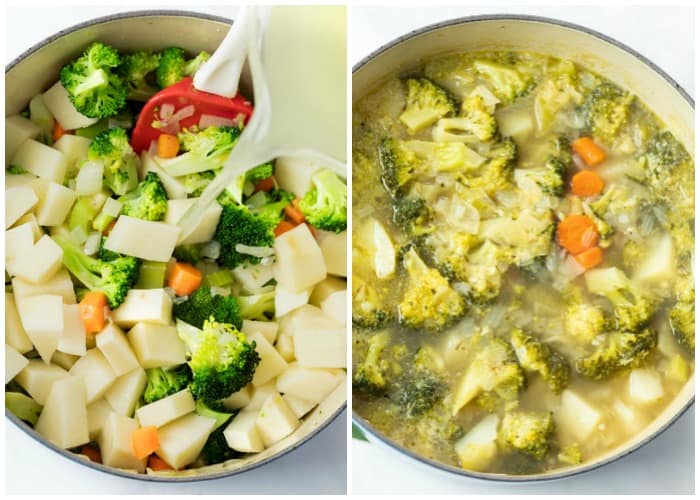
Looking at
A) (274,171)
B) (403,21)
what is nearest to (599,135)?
(403,21)

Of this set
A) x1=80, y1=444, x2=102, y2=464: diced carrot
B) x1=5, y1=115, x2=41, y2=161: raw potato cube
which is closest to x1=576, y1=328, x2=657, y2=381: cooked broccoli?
x1=80, y1=444, x2=102, y2=464: diced carrot

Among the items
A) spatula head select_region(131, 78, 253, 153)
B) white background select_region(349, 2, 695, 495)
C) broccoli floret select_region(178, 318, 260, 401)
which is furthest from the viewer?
white background select_region(349, 2, 695, 495)

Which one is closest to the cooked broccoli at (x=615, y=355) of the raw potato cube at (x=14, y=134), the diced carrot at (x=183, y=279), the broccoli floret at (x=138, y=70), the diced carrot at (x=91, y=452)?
the diced carrot at (x=183, y=279)

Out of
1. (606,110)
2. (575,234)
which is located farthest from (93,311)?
(606,110)

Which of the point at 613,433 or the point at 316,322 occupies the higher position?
the point at 316,322

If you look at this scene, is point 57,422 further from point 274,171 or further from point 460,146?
point 460,146

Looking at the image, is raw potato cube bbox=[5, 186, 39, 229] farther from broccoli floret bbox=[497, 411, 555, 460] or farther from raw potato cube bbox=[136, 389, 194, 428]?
broccoli floret bbox=[497, 411, 555, 460]

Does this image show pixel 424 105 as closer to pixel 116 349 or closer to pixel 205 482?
pixel 116 349

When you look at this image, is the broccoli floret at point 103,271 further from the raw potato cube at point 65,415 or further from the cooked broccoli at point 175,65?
the cooked broccoli at point 175,65
